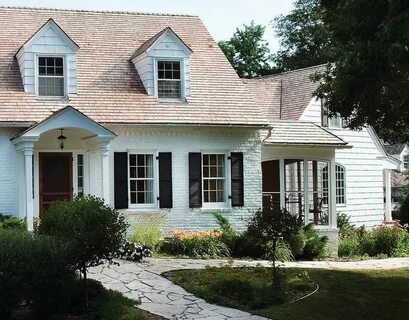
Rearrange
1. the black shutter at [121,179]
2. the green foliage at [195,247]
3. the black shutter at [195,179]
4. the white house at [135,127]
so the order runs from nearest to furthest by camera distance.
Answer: the green foliage at [195,247], the white house at [135,127], the black shutter at [121,179], the black shutter at [195,179]

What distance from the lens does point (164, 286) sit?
13.6 metres

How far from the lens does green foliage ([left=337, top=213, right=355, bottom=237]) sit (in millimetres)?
25641

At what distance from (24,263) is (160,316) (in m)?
2.31

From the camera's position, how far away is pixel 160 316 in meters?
11.6

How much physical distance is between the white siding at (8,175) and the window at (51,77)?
5.60 ft

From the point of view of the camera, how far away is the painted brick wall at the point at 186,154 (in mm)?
20484

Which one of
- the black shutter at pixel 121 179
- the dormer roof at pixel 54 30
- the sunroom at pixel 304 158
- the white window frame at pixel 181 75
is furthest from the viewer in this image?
the sunroom at pixel 304 158

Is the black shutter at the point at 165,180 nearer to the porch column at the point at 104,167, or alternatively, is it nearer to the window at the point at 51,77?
the porch column at the point at 104,167

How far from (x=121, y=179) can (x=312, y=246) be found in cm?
569

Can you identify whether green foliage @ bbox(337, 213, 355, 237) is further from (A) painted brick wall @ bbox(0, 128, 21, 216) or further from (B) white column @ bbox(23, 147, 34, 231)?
(A) painted brick wall @ bbox(0, 128, 21, 216)

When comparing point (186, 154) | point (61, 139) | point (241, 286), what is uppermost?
point (61, 139)

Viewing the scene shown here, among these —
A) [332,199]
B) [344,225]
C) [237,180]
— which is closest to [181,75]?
[237,180]

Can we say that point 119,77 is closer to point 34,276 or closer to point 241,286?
point 241,286

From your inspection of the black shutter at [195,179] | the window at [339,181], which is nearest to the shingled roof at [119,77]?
the black shutter at [195,179]
